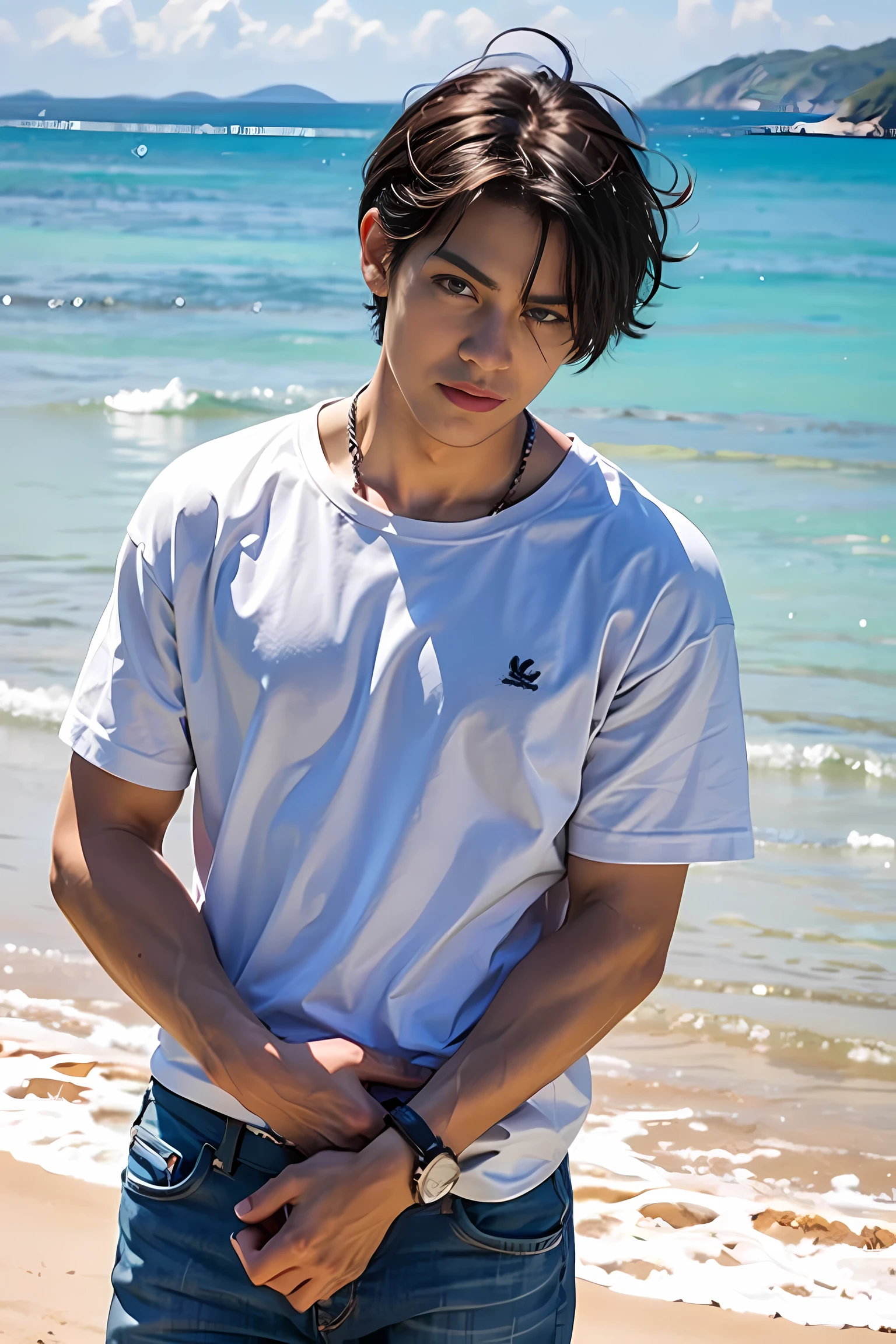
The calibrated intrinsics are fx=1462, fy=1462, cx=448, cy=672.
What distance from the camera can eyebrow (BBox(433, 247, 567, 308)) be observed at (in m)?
1.37

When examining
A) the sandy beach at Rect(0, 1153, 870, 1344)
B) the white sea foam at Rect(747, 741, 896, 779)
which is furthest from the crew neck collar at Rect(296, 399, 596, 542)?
the white sea foam at Rect(747, 741, 896, 779)

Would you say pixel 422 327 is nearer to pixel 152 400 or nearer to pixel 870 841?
pixel 870 841

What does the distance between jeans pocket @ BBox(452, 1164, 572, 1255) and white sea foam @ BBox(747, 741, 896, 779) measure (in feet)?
14.2

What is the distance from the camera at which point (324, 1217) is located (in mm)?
1352

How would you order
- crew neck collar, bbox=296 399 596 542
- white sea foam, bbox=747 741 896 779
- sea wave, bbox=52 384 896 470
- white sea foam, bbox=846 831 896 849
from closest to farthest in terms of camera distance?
crew neck collar, bbox=296 399 596 542 → white sea foam, bbox=846 831 896 849 → white sea foam, bbox=747 741 896 779 → sea wave, bbox=52 384 896 470

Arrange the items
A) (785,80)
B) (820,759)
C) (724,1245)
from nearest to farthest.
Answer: (724,1245)
(820,759)
(785,80)

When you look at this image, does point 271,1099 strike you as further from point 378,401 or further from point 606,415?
point 606,415

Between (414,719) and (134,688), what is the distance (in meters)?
0.29

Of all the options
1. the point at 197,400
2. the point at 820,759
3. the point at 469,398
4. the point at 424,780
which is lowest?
the point at 197,400

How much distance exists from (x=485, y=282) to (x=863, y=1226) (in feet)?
7.40

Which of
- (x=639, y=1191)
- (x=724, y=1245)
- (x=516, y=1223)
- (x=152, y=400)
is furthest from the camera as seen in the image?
(x=152, y=400)

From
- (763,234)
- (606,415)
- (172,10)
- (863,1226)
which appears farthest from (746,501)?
(172,10)

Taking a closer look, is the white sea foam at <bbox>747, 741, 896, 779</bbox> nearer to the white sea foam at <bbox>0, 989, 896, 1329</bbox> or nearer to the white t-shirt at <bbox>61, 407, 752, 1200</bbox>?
the white sea foam at <bbox>0, 989, 896, 1329</bbox>

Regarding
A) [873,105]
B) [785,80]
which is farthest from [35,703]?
[785,80]
